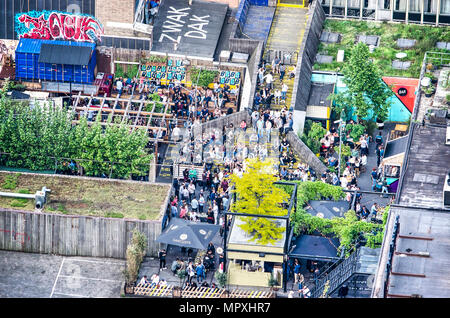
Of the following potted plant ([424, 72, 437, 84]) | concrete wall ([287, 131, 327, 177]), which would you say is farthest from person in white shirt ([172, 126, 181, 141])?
potted plant ([424, 72, 437, 84])

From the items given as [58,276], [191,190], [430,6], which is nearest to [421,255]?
[191,190]

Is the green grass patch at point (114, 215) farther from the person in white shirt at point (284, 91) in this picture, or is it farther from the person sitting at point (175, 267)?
the person in white shirt at point (284, 91)

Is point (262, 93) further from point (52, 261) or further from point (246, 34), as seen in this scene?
point (52, 261)

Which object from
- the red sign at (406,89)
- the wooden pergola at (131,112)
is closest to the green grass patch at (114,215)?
the wooden pergola at (131,112)

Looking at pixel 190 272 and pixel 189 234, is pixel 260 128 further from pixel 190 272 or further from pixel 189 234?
pixel 190 272
